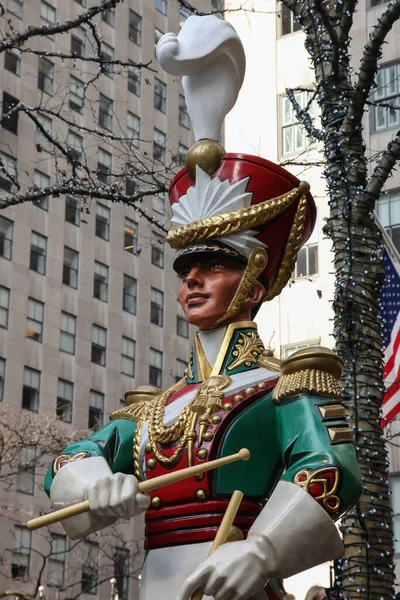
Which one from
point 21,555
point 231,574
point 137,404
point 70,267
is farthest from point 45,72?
point 231,574

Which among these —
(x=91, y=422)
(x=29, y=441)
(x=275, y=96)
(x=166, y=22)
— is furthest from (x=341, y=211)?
(x=166, y=22)

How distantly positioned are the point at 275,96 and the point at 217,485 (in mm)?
23472

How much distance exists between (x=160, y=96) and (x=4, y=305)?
1148cm

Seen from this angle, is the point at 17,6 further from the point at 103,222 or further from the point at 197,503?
the point at 197,503

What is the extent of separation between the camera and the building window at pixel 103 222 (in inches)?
1668

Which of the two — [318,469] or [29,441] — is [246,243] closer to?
[318,469]

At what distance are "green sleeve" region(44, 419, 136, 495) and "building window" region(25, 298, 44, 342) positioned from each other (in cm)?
3272

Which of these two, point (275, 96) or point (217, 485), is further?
point (275, 96)

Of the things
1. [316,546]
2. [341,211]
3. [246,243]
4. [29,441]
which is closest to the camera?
[316,546]

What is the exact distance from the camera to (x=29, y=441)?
76.9 feet

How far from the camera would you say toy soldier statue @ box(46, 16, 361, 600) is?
16.1 ft

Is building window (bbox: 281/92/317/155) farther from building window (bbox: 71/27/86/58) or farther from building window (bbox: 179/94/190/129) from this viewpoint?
building window (bbox: 179/94/190/129)

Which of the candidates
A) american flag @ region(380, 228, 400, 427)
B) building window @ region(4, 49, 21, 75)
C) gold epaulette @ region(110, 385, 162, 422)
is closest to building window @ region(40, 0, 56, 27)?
building window @ region(4, 49, 21, 75)

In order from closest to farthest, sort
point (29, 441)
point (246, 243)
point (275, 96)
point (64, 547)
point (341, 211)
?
point (246, 243), point (341, 211), point (29, 441), point (275, 96), point (64, 547)
